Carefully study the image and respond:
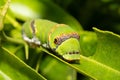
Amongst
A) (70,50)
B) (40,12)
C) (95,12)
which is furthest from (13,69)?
(95,12)

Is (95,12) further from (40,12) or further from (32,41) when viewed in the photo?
(32,41)

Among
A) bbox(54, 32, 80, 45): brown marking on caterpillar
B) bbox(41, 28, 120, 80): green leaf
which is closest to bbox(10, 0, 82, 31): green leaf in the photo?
bbox(54, 32, 80, 45): brown marking on caterpillar

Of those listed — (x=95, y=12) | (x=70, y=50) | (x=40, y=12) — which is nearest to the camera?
(x=70, y=50)

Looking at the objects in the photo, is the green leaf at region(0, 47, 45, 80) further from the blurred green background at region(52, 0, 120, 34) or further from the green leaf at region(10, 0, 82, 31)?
the blurred green background at region(52, 0, 120, 34)

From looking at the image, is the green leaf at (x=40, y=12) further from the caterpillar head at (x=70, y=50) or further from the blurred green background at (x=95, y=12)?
the caterpillar head at (x=70, y=50)

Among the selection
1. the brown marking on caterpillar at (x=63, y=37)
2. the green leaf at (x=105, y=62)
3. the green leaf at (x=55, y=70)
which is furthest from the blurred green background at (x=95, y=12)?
the green leaf at (x=105, y=62)

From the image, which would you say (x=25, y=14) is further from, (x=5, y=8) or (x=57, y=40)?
(x=5, y=8)
